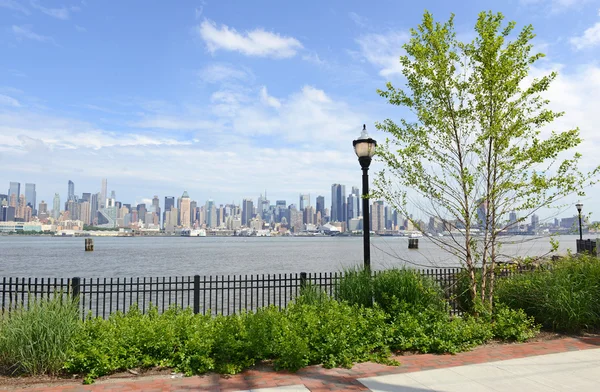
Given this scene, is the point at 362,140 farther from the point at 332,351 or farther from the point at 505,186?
the point at 332,351

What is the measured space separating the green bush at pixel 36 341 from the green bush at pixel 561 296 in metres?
8.21

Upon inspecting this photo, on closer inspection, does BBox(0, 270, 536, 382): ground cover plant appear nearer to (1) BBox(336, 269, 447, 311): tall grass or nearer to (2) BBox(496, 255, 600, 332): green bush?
(1) BBox(336, 269, 447, 311): tall grass

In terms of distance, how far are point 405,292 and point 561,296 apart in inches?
122

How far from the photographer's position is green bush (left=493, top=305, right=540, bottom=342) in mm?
7902

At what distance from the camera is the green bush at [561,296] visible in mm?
8453

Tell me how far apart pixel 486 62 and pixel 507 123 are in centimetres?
135

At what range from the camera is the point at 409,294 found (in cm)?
880

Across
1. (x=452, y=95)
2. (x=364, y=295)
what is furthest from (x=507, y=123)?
(x=364, y=295)

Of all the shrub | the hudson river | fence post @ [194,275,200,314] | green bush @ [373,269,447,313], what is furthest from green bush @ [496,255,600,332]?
fence post @ [194,275,200,314]

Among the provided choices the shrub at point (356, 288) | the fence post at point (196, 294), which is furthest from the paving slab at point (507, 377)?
the fence post at point (196, 294)

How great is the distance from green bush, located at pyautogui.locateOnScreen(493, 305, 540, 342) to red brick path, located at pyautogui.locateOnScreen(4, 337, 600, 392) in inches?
31.8

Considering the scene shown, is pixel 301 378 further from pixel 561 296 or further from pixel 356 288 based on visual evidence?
pixel 561 296

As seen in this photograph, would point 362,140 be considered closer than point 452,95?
No

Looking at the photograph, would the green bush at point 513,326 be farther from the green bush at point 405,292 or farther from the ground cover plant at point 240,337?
the green bush at point 405,292
